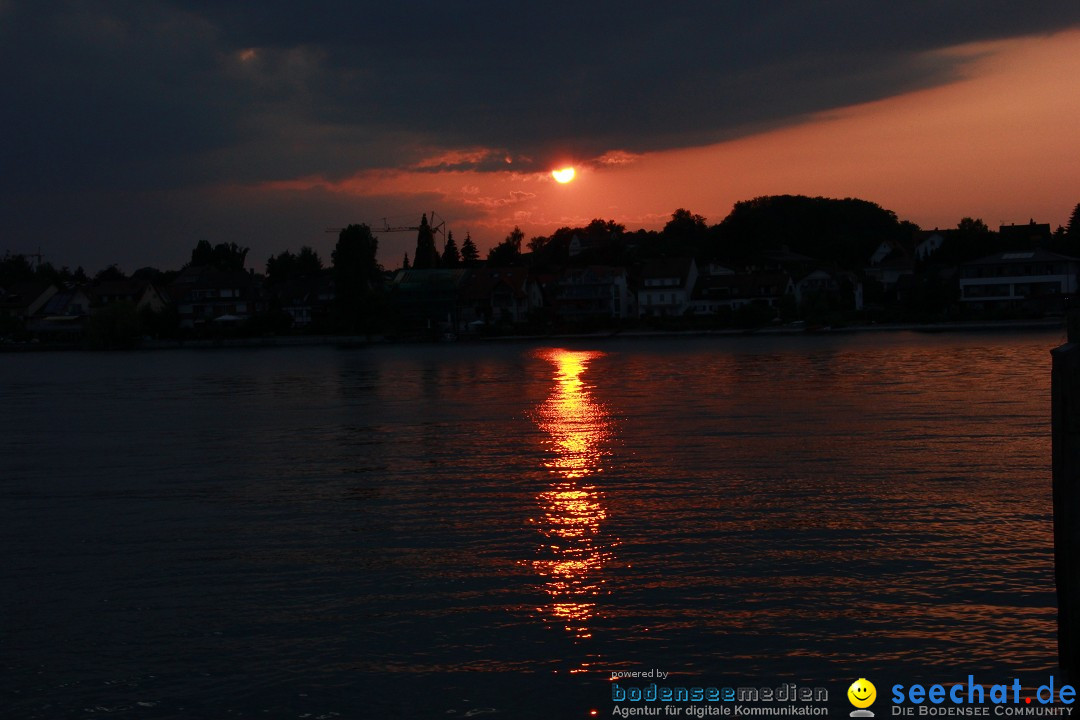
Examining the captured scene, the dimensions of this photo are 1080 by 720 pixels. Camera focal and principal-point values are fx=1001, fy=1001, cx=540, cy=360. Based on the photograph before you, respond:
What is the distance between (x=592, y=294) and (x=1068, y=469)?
377 ft

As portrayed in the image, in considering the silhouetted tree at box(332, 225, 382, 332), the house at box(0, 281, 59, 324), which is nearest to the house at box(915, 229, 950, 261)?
the silhouetted tree at box(332, 225, 382, 332)

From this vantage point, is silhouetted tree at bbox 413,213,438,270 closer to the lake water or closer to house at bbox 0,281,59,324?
house at bbox 0,281,59,324

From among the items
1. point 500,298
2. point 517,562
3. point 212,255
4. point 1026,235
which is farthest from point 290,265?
point 517,562

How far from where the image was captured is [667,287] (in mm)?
117000

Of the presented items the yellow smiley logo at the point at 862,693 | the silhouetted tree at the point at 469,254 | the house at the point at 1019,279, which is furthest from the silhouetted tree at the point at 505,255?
the yellow smiley logo at the point at 862,693

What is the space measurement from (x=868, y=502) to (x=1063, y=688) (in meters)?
7.18

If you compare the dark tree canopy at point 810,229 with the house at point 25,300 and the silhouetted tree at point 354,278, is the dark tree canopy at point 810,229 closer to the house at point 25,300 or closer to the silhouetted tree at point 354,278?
the silhouetted tree at point 354,278

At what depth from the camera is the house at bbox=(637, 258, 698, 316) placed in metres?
116

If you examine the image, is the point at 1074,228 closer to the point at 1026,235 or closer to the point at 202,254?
the point at 1026,235

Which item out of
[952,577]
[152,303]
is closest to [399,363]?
[952,577]

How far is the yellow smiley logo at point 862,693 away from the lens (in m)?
7.88

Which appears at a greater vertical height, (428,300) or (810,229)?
(810,229)

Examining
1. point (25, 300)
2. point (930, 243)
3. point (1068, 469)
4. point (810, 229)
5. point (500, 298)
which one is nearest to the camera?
point (1068, 469)

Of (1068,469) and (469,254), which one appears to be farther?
(469,254)
